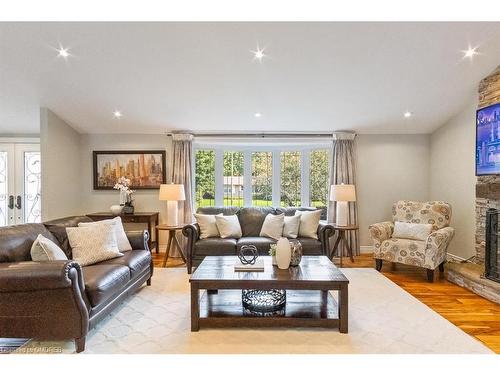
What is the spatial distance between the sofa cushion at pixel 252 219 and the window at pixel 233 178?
0.92 metres

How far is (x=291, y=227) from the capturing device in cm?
451

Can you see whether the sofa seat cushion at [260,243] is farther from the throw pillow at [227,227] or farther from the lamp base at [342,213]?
the lamp base at [342,213]

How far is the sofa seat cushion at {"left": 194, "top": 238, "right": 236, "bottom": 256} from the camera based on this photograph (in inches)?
166

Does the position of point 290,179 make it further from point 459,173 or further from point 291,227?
point 459,173

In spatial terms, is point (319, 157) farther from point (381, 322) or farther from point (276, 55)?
point (381, 322)

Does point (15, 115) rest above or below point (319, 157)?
above

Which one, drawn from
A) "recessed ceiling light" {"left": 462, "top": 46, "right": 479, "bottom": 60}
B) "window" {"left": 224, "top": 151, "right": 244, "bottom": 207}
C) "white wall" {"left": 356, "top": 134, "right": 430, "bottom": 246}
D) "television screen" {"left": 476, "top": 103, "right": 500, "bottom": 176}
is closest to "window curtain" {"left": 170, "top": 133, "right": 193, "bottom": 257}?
"window" {"left": 224, "top": 151, "right": 244, "bottom": 207}

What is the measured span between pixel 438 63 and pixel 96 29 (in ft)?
12.3

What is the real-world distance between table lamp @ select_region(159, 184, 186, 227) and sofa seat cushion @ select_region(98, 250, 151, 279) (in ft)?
4.24

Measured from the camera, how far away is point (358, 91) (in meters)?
4.13

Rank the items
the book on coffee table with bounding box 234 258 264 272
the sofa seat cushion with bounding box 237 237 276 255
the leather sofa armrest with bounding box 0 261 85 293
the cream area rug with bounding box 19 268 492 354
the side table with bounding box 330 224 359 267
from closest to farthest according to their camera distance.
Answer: the leather sofa armrest with bounding box 0 261 85 293 → the cream area rug with bounding box 19 268 492 354 → the book on coffee table with bounding box 234 258 264 272 → the sofa seat cushion with bounding box 237 237 276 255 → the side table with bounding box 330 224 359 267

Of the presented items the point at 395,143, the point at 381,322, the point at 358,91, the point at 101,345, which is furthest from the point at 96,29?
the point at 395,143

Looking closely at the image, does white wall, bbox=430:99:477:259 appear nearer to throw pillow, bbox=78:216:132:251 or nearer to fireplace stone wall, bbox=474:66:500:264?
fireplace stone wall, bbox=474:66:500:264
